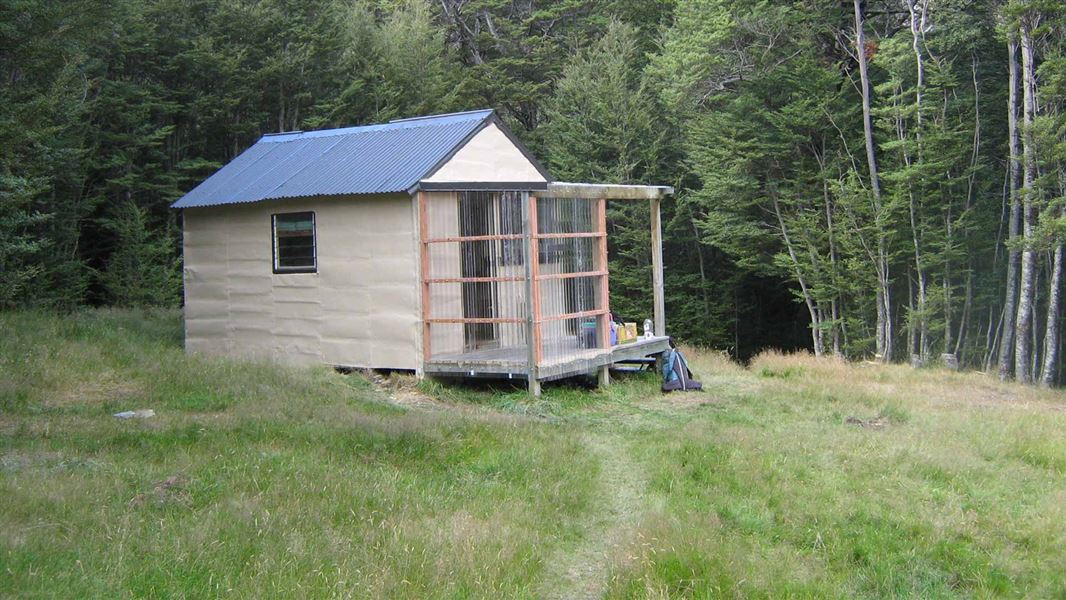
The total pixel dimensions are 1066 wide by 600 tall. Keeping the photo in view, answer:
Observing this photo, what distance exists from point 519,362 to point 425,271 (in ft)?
6.38

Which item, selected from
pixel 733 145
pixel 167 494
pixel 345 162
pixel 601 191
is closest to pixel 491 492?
pixel 167 494

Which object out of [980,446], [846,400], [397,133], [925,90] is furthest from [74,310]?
[925,90]

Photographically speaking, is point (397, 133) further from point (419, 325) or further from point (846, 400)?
point (846, 400)

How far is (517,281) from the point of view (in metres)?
12.9

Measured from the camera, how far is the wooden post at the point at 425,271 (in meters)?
13.2

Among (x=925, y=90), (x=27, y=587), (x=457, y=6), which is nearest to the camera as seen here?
(x=27, y=587)

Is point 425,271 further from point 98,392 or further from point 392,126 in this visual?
point 98,392

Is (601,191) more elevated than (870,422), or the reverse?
(601,191)

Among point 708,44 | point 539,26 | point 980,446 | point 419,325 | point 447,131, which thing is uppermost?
point 539,26

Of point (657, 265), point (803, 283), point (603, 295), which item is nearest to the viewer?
point (603, 295)

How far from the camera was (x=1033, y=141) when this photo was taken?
20.2 metres

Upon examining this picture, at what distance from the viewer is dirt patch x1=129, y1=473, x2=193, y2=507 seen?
21.9ft

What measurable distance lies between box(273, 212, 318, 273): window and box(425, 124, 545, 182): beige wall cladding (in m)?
2.37

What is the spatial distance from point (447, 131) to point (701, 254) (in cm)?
1756
